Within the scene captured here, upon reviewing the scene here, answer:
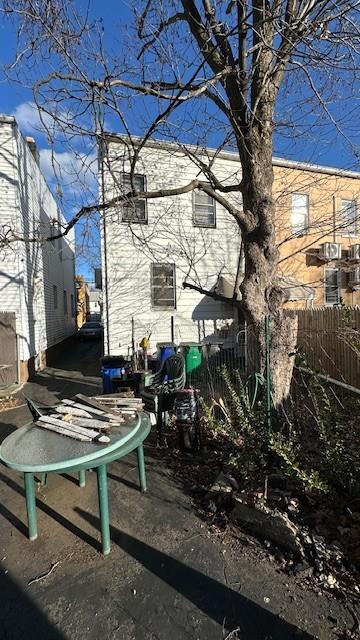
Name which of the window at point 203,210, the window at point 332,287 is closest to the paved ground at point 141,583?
the window at point 203,210

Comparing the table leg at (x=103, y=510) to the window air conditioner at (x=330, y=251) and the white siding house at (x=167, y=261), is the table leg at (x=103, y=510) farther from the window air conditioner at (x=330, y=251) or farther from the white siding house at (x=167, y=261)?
the window air conditioner at (x=330, y=251)

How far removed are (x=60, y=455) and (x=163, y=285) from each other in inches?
328

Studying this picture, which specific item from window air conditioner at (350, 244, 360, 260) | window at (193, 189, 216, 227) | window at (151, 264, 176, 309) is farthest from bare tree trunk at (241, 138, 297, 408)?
window air conditioner at (350, 244, 360, 260)

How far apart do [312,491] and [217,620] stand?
1.40 m

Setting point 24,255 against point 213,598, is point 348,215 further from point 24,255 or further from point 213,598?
point 213,598

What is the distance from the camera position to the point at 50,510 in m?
3.29

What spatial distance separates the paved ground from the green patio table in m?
0.25

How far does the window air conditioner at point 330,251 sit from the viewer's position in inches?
487

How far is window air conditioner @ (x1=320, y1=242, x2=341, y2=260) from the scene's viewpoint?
40.6ft

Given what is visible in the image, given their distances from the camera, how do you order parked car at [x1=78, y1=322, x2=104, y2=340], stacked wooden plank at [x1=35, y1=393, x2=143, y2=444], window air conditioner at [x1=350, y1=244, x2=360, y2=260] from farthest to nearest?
parked car at [x1=78, y1=322, x2=104, y2=340]
window air conditioner at [x1=350, y1=244, x2=360, y2=260]
stacked wooden plank at [x1=35, y1=393, x2=143, y2=444]

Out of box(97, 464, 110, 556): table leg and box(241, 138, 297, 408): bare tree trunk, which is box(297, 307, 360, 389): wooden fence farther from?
box(97, 464, 110, 556): table leg

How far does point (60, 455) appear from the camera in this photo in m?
2.64

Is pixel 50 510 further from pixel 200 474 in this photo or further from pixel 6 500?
pixel 200 474

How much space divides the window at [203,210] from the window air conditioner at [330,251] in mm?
4530
